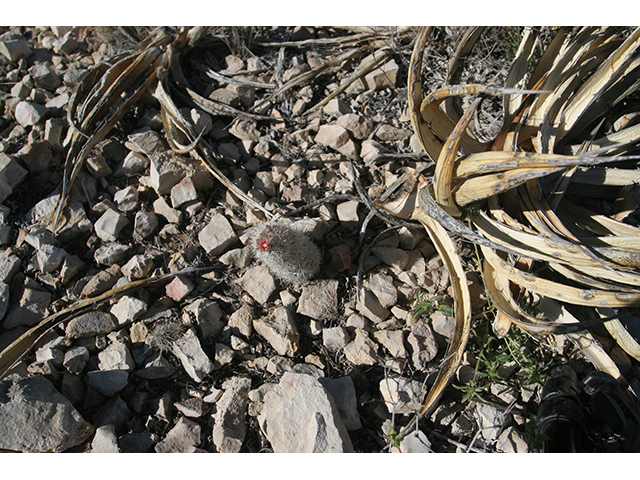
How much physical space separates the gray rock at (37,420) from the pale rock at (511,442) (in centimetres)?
169

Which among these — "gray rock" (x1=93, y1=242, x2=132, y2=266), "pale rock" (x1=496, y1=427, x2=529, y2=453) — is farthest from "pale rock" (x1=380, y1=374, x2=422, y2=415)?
"gray rock" (x1=93, y1=242, x2=132, y2=266)

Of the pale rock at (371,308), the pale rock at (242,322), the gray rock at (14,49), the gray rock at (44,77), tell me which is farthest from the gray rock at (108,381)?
the gray rock at (14,49)

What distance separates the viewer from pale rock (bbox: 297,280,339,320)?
2.03 meters

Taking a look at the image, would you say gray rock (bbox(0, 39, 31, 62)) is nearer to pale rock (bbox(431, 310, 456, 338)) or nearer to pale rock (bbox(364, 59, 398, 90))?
pale rock (bbox(364, 59, 398, 90))

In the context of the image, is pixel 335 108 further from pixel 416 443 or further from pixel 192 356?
pixel 416 443

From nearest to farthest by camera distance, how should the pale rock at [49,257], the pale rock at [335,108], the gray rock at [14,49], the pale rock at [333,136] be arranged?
1. the pale rock at [49,257]
2. the pale rock at [333,136]
3. the pale rock at [335,108]
4. the gray rock at [14,49]

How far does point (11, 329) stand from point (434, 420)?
205cm

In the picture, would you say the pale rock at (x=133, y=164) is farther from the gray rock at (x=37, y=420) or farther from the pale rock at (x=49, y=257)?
the gray rock at (x=37, y=420)

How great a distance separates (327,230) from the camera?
2.24m

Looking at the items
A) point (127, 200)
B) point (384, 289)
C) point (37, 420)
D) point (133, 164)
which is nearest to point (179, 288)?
point (127, 200)

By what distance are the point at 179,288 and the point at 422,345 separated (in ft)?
3.95

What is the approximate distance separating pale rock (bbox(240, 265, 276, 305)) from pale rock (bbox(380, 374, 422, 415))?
69cm

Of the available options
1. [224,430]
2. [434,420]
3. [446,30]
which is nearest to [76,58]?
[446,30]

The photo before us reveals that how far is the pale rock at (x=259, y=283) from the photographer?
209cm
